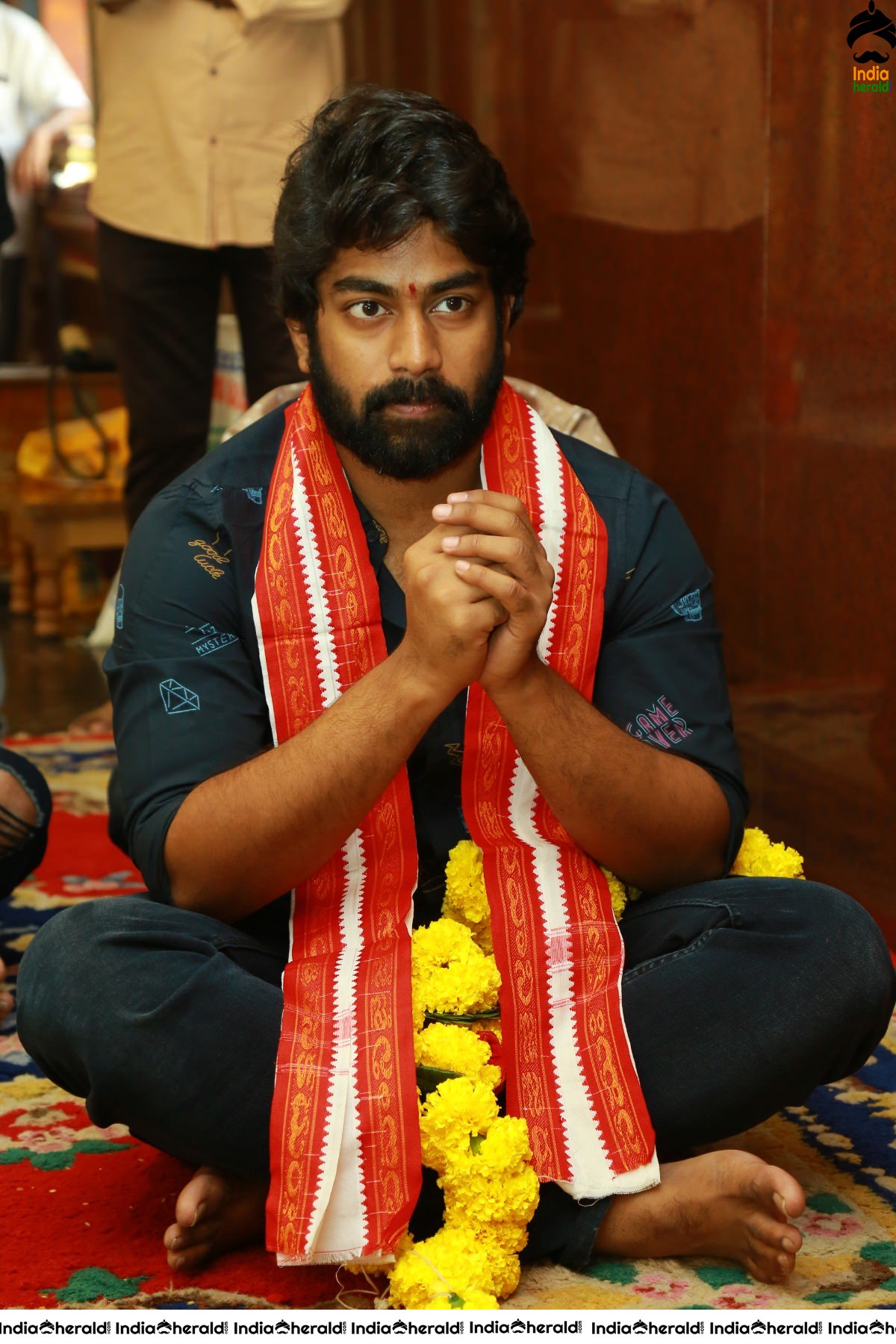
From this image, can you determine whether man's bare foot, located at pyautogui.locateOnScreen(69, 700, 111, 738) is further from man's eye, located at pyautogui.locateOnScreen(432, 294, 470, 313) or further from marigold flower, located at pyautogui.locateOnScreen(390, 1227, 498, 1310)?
marigold flower, located at pyautogui.locateOnScreen(390, 1227, 498, 1310)

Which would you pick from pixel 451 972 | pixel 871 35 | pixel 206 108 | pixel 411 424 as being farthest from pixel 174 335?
pixel 451 972

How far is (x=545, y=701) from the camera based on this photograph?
168 cm

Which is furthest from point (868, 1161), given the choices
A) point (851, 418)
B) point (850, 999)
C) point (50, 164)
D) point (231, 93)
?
point (50, 164)

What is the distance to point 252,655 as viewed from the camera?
6.09ft

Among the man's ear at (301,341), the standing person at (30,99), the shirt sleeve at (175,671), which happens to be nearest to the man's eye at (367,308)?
the man's ear at (301,341)

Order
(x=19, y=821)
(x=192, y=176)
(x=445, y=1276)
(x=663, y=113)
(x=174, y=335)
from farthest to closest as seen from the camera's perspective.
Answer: (x=174, y=335) < (x=192, y=176) < (x=663, y=113) < (x=19, y=821) < (x=445, y=1276)

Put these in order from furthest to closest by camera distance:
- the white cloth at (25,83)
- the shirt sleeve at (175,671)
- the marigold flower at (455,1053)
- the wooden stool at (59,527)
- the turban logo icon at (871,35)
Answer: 1. the white cloth at (25,83)
2. the wooden stool at (59,527)
3. the turban logo icon at (871,35)
4. the shirt sleeve at (175,671)
5. the marigold flower at (455,1053)

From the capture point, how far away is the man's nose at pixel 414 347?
1811 millimetres

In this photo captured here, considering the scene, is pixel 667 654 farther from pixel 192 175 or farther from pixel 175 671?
pixel 192 175

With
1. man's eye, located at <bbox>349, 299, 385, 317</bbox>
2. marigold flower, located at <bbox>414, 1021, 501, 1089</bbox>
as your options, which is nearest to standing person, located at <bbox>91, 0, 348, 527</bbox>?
man's eye, located at <bbox>349, 299, 385, 317</bbox>

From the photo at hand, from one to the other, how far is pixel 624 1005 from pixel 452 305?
0.83m

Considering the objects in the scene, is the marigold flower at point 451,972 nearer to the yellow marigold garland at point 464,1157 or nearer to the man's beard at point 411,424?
the yellow marigold garland at point 464,1157

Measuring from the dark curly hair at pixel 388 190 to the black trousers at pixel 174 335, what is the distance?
4.72 ft

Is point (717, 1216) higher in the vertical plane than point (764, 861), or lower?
lower
